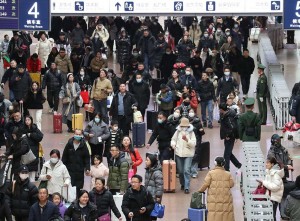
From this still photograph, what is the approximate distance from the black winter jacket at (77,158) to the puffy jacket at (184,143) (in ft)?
6.54

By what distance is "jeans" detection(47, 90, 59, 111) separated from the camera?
3606cm

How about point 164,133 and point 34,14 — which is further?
point 34,14

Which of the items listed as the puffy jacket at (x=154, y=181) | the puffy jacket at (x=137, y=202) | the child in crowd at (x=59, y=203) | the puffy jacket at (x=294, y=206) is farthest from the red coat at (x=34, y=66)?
the puffy jacket at (x=294, y=206)

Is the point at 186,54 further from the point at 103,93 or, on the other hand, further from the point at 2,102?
the point at 2,102

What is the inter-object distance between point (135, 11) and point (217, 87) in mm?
4057

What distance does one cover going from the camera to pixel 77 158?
85.1 feet

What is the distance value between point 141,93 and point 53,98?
3.51m

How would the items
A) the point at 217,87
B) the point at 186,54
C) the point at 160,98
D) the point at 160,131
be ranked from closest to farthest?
the point at 160,131
the point at 160,98
the point at 217,87
the point at 186,54

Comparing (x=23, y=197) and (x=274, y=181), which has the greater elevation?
(x=274, y=181)

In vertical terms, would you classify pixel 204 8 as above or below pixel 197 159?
above

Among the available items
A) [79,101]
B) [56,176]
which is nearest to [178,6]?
[79,101]

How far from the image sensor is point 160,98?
33.3 m

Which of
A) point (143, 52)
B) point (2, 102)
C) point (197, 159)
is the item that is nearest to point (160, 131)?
point (197, 159)

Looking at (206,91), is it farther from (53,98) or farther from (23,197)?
(23,197)
